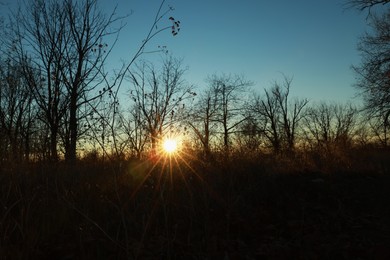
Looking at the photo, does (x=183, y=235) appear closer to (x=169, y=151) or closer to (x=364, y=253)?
(x=364, y=253)

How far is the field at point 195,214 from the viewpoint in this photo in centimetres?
391

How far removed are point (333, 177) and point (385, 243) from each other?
3569 mm

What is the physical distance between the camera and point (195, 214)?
4.88 meters

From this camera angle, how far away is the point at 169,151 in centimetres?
843

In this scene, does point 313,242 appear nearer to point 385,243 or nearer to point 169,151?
point 385,243

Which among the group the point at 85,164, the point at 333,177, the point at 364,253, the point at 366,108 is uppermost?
the point at 366,108

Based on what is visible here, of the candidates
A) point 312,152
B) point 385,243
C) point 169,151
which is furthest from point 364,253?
point 312,152

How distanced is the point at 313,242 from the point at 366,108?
23266 mm

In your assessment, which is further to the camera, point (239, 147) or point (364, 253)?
point (239, 147)

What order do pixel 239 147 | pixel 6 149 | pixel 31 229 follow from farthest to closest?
1. pixel 239 147
2. pixel 6 149
3. pixel 31 229

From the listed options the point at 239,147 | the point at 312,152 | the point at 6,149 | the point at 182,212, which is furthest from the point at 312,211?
the point at 312,152

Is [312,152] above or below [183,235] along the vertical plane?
above

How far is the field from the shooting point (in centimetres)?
391

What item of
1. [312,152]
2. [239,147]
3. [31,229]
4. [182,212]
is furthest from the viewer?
[312,152]
